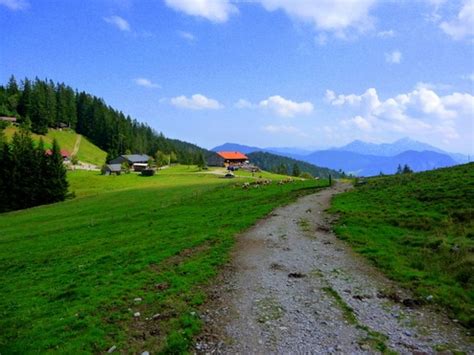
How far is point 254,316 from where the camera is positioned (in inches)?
457

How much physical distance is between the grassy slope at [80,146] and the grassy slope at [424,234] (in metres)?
150

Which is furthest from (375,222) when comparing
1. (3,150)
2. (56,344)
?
(3,150)

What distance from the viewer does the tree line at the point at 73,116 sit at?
16575 cm

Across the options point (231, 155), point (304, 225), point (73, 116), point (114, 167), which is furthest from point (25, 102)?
point (304, 225)

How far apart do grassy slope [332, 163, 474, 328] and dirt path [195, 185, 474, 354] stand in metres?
1.09

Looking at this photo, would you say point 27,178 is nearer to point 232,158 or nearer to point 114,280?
point 114,280

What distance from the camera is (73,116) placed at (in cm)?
18675

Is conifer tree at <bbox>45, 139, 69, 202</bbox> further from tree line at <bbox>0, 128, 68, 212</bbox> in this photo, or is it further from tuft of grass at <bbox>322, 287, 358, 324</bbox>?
tuft of grass at <bbox>322, 287, 358, 324</bbox>

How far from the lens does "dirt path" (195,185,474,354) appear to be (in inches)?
385

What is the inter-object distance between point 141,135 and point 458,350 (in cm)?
20233

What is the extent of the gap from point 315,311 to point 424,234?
43.3ft

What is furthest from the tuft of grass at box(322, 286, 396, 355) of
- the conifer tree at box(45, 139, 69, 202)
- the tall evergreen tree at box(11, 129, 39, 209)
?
the tall evergreen tree at box(11, 129, 39, 209)

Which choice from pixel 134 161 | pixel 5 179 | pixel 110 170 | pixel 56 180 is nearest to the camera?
pixel 5 179

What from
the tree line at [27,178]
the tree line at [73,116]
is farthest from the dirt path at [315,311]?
the tree line at [73,116]
